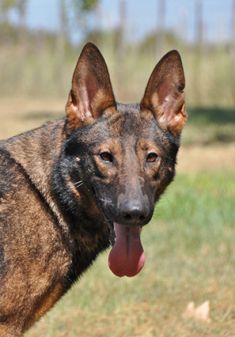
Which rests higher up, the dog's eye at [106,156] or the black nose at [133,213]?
the dog's eye at [106,156]

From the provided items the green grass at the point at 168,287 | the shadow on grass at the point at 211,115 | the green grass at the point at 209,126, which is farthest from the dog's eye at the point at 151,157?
the shadow on grass at the point at 211,115

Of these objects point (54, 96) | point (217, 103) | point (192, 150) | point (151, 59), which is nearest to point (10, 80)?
point (54, 96)

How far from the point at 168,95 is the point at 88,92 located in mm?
535

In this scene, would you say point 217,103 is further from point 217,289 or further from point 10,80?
point 217,289

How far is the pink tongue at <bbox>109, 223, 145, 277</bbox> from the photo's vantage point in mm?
4496

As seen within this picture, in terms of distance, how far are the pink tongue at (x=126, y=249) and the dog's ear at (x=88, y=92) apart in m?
0.73

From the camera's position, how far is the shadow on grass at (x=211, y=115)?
2080cm

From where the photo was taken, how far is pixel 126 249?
14.8 ft

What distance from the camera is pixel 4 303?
4.33 m

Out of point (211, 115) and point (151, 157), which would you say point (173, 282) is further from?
point (211, 115)

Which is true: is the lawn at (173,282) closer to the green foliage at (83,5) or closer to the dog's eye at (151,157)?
the dog's eye at (151,157)

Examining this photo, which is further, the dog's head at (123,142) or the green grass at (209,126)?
the green grass at (209,126)

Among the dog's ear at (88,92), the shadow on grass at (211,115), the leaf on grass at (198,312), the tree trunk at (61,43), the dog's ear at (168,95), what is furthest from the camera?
the tree trunk at (61,43)

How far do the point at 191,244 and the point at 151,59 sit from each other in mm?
20484
